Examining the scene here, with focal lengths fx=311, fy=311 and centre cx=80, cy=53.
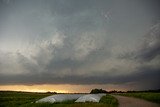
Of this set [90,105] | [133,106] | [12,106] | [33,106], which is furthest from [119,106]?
[12,106]

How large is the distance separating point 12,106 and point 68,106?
54.7ft

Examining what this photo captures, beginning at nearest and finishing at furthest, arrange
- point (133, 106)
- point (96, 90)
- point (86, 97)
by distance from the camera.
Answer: point (133, 106) → point (86, 97) → point (96, 90)

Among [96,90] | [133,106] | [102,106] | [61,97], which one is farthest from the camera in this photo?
[96,90]

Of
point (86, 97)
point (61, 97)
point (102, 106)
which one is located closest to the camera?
point (102, 106)

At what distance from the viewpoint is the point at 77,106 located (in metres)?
40.6

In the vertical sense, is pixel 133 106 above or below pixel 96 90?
below

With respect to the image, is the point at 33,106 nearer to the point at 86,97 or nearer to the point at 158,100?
the point at 86,97

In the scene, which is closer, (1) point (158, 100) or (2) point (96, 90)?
(1) point (158, 100)

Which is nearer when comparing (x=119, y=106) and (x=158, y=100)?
(x=119, y=106)

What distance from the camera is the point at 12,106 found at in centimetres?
5450

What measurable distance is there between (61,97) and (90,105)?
1328 cm

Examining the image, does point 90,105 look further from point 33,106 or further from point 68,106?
point 33,106

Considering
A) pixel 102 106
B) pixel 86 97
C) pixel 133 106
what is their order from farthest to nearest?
1. pixel 86 97
2. pixel 133 106
3. pixel 102 106

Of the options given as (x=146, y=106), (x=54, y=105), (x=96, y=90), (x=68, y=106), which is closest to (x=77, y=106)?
(x=68, y=106)
